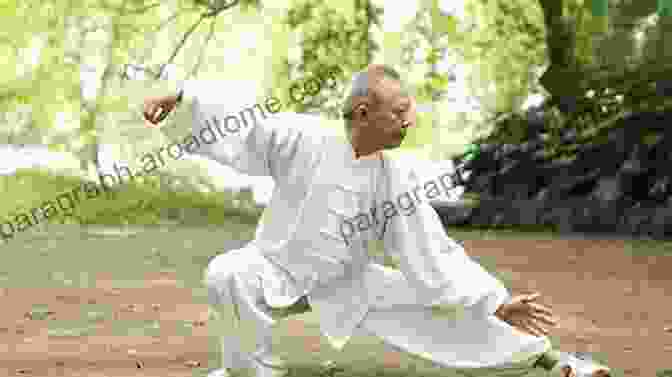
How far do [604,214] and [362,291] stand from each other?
10.5m

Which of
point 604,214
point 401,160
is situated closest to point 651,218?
point 604,214

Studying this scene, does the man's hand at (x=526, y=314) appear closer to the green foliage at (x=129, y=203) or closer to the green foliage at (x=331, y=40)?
the green foliage at (x=129, y=203)

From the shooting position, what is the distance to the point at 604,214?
14.1m

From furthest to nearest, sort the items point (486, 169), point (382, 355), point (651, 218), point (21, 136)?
1. point (21, 136)
2. point (486, 169)
3. point (651, 218)
4. point (382, 355)

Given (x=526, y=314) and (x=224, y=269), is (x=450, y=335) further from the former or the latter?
(x=224, y=269)

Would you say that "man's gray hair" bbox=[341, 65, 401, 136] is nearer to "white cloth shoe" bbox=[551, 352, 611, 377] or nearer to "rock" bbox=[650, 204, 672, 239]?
"white cloth shoe" bbox=[551, 352, 611, 377]

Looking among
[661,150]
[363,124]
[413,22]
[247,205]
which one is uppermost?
[363,124]

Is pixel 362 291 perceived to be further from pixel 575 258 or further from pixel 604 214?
pixel 604 214

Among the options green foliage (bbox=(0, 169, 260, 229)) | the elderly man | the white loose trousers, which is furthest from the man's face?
green foliage (bbox=(0, 169, 260, 229))

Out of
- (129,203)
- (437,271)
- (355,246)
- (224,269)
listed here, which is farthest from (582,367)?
(129,203)

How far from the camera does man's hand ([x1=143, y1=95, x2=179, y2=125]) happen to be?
12.6 feet

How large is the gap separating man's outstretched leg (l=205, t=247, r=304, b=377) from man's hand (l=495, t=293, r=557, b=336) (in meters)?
0.76

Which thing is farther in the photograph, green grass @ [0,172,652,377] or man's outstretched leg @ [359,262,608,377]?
green grass @ [0,172,652,377]

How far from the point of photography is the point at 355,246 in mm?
4039
